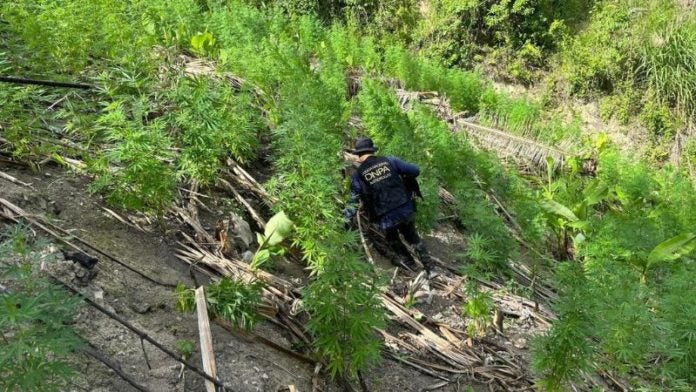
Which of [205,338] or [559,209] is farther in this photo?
[559,209]

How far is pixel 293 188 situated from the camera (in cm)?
453

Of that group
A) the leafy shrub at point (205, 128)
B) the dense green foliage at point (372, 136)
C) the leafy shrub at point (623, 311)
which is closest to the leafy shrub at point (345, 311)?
the dense green foliage at point (372, 136)

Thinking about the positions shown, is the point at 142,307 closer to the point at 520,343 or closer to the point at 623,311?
the point at 623,311

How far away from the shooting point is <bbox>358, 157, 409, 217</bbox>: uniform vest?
5812 millimetres

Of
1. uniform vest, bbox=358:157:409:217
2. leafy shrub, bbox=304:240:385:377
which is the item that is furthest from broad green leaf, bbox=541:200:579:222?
leafy shrub, bbox=304:240:385:377

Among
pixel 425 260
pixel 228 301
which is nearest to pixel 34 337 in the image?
pixel 228 301

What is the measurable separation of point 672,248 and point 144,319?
5568mm

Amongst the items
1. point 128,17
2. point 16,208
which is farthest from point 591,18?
point 16,208

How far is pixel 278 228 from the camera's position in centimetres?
422

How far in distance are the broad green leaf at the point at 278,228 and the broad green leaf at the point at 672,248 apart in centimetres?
439

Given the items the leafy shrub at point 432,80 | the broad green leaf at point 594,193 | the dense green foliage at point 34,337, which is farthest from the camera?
the leafy shrub at point 432,80

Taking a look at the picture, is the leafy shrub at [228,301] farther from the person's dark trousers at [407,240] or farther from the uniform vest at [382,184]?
the person's dark trousers at [407,240]

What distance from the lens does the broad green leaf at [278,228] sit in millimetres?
4211

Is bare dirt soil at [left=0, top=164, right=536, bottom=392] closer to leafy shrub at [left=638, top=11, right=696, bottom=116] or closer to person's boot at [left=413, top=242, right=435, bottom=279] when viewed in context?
person's boot at [left=413, top=242, right=435, bottom=279]
